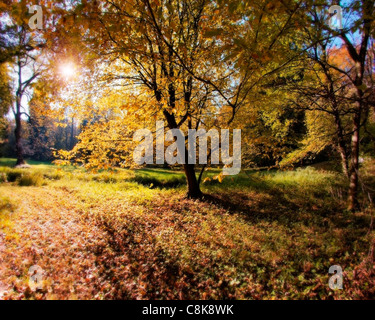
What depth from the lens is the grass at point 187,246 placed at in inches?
144

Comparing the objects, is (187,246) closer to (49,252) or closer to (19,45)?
(49,252)

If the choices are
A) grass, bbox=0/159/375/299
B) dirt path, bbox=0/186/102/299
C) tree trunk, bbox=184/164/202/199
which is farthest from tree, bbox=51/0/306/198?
dirt path, bbox=0/186/102/299

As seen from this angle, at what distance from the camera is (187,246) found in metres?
4.97

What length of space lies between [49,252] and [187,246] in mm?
3364

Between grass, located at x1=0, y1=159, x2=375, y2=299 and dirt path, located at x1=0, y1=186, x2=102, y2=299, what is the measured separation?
23 millimetres

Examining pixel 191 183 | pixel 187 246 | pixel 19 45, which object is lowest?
pixel 187 246

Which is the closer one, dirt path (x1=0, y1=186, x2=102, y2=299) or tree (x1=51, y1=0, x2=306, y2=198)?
tree (x1=51, y1=0, x2=306, y2=198)

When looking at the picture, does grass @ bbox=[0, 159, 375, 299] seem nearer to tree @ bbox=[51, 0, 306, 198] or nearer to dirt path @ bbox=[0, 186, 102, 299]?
dirt path @ bbox=[0, 186, 102, 299]

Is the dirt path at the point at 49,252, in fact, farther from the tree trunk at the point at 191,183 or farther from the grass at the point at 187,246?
the tree trunk at the point at 191,183

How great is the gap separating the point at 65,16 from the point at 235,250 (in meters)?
5.42

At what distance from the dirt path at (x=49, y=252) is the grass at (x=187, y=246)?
0.08ft

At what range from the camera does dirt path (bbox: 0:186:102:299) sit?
3.40 meters

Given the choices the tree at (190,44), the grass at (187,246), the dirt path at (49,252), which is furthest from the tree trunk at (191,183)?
the dirt path at (49,252)

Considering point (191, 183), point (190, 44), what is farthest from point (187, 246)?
point (190, 44)
